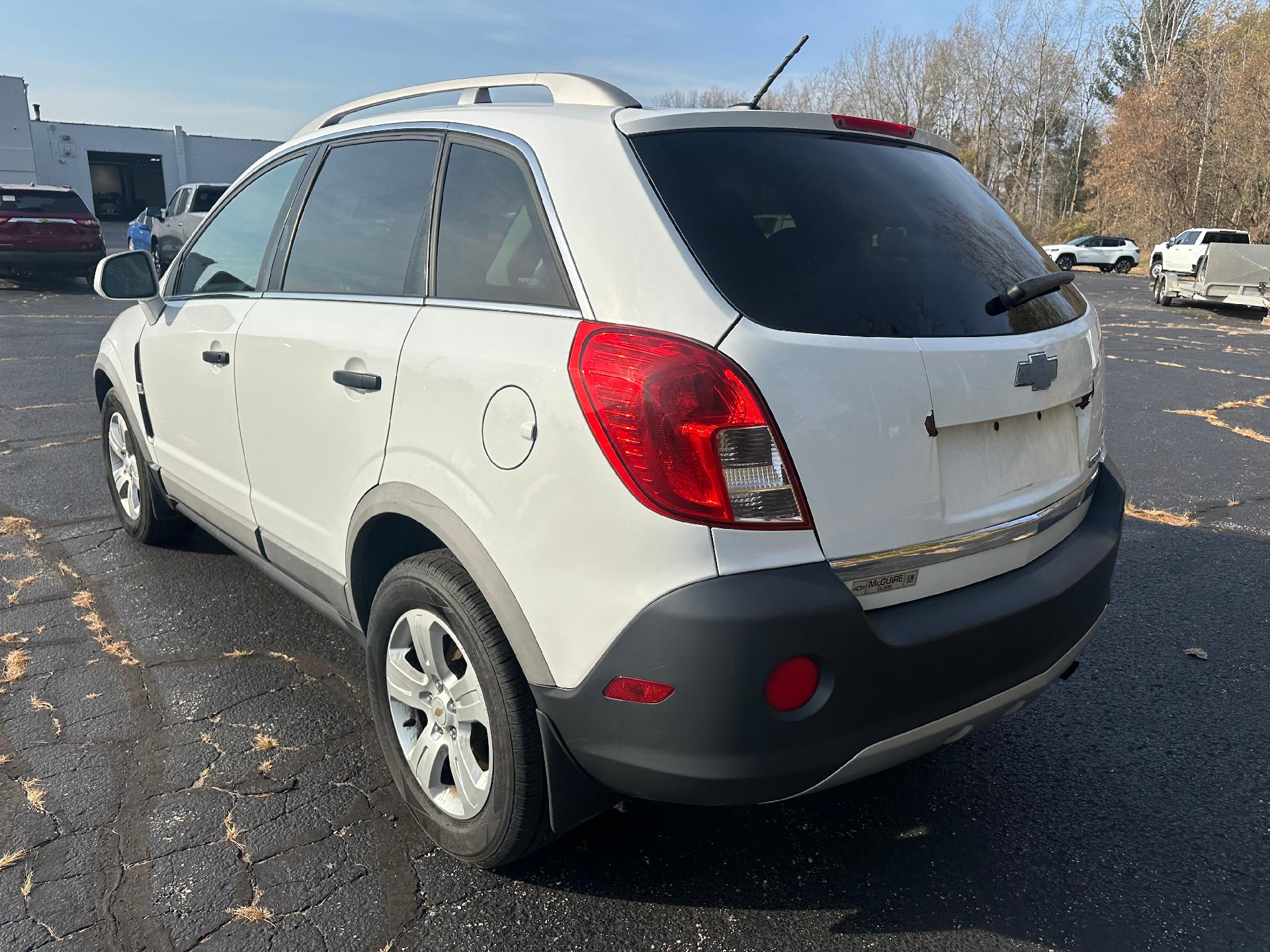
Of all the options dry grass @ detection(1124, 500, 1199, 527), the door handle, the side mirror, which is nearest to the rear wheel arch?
the door handle

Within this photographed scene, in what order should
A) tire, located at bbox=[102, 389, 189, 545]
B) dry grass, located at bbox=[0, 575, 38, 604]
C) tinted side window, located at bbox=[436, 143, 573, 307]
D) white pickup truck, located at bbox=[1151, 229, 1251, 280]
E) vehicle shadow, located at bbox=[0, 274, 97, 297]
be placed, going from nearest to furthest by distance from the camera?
tinted side window, located at bbox=[436, 143, 573, 307], dry grass, located at bbox=[0, 575, 38, 604], tire, located at bbox=[102, 389, 189, 545], vehicle shadow, located at bbox=[0, 274, 97, 297], white pickup truck, located at bbox=[1151, 229, 1251, 280]

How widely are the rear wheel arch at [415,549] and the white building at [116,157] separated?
142 ft

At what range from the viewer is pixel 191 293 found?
360 cm

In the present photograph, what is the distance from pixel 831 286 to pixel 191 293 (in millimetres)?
2725

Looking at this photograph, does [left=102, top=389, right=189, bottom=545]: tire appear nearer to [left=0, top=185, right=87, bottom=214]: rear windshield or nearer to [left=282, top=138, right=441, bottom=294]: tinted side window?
[left=282, top=138, right=441, bottom=294]: tinted side window

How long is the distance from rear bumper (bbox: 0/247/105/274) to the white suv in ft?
55.6

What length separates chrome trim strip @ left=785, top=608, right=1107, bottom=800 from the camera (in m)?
1.91

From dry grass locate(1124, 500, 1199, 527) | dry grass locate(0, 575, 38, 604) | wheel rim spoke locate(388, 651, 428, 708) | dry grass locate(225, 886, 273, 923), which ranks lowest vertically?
dry grass locate(1124, 500, 1199, 527)

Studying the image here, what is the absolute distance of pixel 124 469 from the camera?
4500 mm

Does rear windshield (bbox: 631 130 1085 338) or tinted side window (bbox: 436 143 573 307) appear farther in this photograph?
tinted side window (bbox: 436 143 573 307)

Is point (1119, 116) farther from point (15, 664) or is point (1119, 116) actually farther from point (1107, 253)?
point (15, 664)

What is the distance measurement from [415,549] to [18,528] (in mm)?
3320

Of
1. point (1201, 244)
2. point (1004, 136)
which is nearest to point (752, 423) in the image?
point (1201, 244)

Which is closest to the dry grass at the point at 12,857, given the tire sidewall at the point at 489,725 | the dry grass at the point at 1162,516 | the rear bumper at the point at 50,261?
the tire sidewall at the point at 489,725
